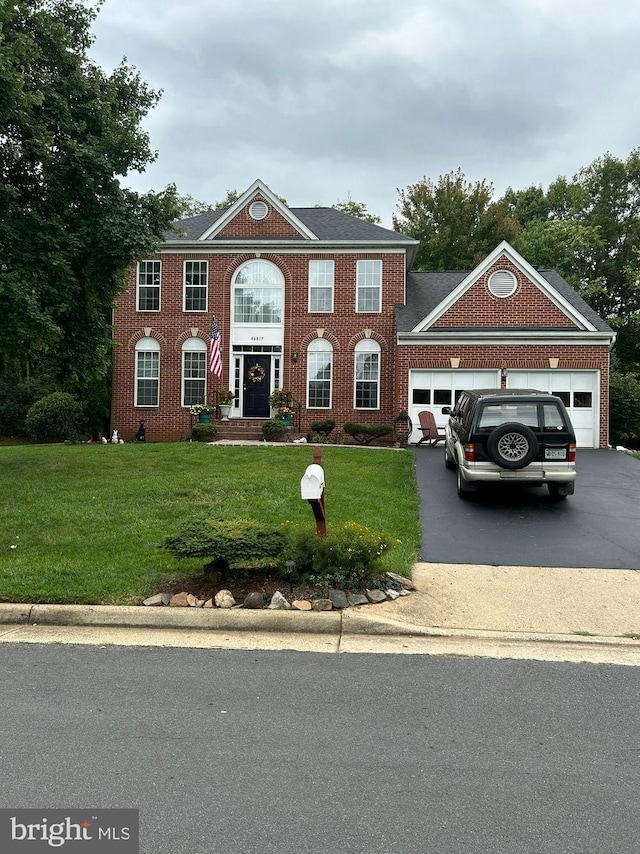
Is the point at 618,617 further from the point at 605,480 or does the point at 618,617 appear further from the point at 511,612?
the point at 605,480

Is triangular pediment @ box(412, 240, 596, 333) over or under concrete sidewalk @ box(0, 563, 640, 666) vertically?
over

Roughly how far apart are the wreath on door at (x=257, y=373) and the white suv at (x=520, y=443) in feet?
42.8

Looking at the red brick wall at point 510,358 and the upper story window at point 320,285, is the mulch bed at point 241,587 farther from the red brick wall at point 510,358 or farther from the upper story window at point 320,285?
the upper story window at point 320,285

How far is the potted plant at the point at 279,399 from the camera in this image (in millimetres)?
21953

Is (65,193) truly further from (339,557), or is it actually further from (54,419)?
(54,419)

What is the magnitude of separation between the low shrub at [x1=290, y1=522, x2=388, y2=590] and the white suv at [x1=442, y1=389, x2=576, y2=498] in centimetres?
440

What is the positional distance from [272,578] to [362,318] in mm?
17073

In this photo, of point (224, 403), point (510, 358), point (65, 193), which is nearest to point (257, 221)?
point (224, 403)

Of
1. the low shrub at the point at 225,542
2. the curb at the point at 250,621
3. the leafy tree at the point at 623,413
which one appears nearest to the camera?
the curb at the point at 250,621

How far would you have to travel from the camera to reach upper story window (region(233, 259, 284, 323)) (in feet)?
74.7

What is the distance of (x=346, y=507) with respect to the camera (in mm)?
9562

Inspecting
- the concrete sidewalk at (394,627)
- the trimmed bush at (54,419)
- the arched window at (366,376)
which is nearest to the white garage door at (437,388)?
the arched window at (366,376)

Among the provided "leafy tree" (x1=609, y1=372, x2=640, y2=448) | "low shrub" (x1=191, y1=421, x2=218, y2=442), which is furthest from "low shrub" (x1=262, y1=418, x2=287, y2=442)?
"leafy tree" (x1=609, y1=372, x2=640, y2=448)

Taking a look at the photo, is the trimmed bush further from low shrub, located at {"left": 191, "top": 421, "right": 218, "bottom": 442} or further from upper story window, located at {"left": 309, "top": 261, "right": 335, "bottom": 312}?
upper story window, located at {"left": 309, "top": 261, "right": 335, "bottom": 312}
